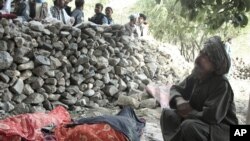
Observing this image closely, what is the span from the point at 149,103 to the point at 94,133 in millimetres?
3753

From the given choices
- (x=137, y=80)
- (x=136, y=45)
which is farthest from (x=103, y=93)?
(x=136, y=45)

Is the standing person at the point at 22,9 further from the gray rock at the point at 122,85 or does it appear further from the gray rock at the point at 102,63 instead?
the gray rock at the point at 122,85

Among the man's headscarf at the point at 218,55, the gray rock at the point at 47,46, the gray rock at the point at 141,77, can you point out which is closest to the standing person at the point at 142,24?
the gray rock at the point at 141,77

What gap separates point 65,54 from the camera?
22.6 ft

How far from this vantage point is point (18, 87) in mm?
6031

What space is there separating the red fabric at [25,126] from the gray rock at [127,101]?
2819 millimetres

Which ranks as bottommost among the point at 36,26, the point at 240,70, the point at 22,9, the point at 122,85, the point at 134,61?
the point at 240,70

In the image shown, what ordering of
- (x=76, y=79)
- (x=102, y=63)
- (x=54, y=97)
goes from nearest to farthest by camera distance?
(x=54, y=97), (x=76, y=79), (x=102, y=63)

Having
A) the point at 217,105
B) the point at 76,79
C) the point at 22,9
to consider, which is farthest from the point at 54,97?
the point at 217,105

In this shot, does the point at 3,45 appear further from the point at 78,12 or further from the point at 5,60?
the point at 78,12

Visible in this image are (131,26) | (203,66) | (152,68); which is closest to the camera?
(203,66)

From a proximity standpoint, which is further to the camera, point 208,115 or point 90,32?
point 90,32

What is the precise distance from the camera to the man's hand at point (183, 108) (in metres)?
2.99

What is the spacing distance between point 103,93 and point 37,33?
6.59 feet
